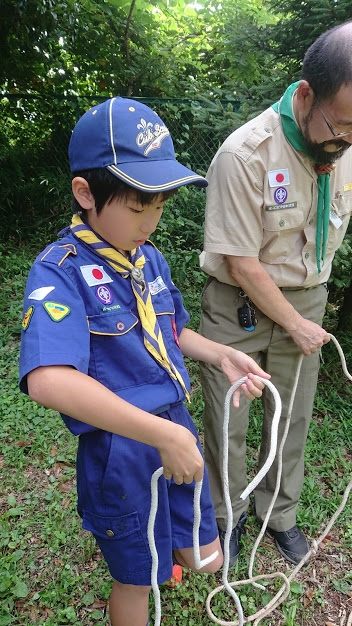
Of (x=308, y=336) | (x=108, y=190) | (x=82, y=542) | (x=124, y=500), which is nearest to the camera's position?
(x=108, y=190)

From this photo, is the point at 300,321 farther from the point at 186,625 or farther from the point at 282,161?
the point at 186,625

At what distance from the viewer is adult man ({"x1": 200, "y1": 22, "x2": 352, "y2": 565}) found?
1.57 meters

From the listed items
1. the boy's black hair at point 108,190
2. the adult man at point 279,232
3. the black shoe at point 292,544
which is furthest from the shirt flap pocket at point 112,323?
the black shoe at point 292,544

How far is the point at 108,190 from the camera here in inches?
44.4

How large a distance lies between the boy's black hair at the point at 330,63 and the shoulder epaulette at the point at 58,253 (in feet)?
3.22

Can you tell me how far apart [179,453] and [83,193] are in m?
0.67

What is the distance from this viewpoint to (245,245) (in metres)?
1.70

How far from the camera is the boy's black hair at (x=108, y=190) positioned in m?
1.11

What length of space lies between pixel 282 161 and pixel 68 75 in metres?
5.08

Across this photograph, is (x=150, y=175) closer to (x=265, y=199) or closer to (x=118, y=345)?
(x=118, y=345)

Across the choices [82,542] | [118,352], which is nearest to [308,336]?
[118,352]

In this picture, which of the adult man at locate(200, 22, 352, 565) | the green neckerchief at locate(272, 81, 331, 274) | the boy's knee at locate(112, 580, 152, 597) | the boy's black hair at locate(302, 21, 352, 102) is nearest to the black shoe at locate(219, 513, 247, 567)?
the adult man at locate(200, 22, 352, 565)

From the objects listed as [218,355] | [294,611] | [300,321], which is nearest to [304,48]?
[300,321]

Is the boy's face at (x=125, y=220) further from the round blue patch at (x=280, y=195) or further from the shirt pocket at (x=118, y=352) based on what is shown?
the round blue patch at (x=280, y=195)
